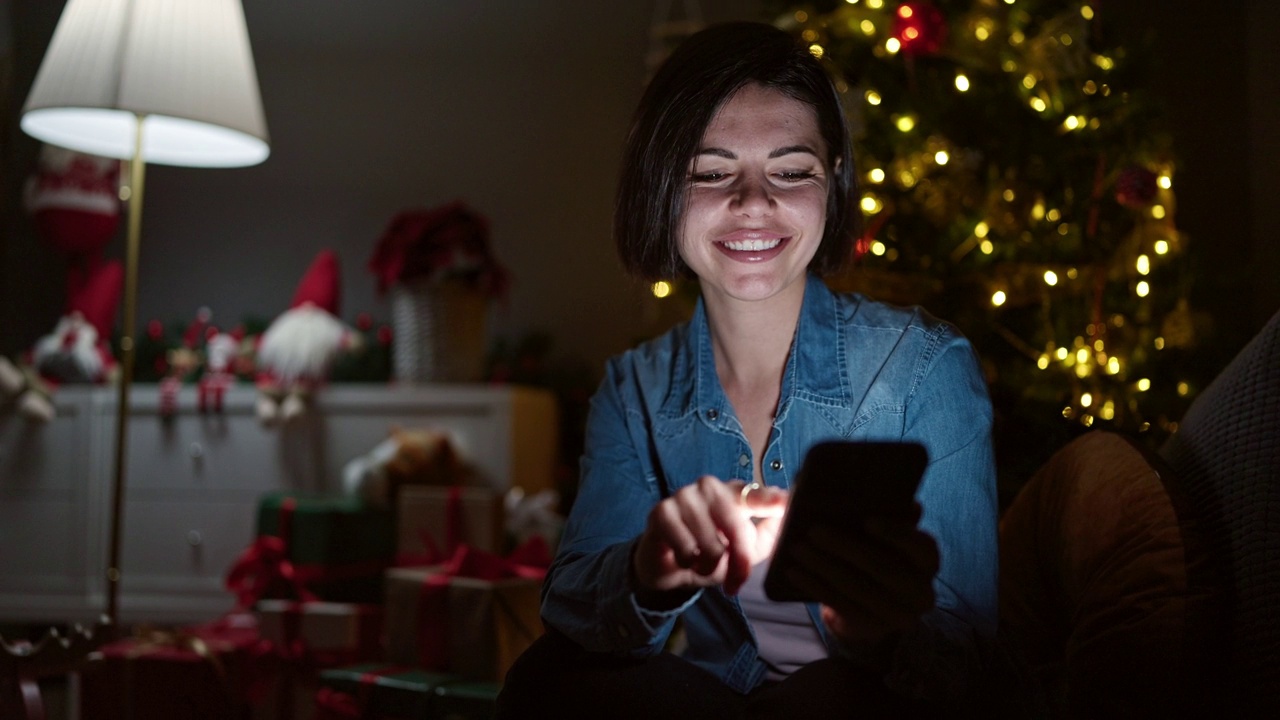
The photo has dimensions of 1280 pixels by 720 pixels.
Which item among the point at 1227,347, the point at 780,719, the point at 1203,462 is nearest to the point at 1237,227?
the point at 1227,347

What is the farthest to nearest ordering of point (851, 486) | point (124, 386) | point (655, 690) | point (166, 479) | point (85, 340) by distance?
1. point (85, 340)
2. point (166, 479)
3. point (124, 386)
4. point (655, 690)
5. point (851, 486)

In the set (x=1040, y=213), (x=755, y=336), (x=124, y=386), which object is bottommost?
(x=124, y=386)

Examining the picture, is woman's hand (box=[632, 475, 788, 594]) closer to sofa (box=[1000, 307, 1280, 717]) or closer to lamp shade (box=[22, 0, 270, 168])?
sofa (box=[1000, 307, 1280, 717])

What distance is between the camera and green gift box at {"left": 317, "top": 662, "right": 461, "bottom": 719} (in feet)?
4.42

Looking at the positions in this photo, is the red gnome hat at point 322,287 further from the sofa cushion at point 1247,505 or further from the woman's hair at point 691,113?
the sofa cushion at point 1247,505

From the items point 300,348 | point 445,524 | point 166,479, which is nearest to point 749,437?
point 445,524

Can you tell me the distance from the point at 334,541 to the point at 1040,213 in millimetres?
1449

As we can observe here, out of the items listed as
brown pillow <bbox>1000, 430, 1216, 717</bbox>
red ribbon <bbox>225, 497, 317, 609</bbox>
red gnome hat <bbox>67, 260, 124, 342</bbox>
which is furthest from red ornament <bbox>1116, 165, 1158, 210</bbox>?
red gnome hat <bbox>67, 260, 124, 342</bbox>

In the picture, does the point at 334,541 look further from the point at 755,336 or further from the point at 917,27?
the point at 917,27

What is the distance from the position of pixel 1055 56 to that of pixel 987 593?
127cm

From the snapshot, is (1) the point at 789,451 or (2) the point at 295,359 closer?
(1) the point at 789,451

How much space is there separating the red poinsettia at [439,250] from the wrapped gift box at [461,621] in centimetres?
94

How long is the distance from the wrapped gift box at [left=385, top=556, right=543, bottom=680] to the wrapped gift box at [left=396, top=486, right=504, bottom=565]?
186 mm

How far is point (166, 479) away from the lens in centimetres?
247
